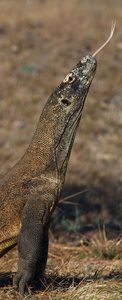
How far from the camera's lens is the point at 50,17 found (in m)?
14.5

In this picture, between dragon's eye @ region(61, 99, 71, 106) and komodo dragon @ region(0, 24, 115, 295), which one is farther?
dragon's eye @ region(61, 99, 71, 106)

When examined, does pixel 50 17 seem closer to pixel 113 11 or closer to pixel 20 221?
pixel 113 11

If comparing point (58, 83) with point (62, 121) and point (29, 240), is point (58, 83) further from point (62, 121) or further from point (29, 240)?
point (29, 240)

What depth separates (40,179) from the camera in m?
3.03

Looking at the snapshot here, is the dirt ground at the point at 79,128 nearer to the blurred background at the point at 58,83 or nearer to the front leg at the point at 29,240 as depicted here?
the blurred background at the point at 58,83

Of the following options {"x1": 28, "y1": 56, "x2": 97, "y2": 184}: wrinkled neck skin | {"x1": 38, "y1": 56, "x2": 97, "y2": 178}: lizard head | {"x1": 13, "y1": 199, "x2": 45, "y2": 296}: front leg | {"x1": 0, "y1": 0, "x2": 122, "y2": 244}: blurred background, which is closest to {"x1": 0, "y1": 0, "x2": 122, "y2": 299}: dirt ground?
{"x1": 0, "y1": 0, "x2": 122, "y2": 244}: blurred background

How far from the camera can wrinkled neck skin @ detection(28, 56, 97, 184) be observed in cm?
309

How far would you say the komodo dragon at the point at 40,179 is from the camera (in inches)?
113

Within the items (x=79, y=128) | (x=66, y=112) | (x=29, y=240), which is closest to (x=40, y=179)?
(x=29, y=240)

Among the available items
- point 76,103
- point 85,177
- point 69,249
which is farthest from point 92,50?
point 76,103

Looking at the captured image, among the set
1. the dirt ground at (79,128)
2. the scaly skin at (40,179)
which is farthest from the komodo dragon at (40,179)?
the dirt ground at (79,128)

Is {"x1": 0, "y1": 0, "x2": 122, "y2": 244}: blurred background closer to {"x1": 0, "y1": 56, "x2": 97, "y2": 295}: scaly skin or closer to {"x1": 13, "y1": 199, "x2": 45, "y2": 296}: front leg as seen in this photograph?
{"x1": 0, "y1": 56, "x2": 97, "y2": 295}: scaly skin

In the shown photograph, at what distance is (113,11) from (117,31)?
1830mm

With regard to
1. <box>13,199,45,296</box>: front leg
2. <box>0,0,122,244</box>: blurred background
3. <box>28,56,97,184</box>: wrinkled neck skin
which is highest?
<box>0,0,122,244</box>: blurred background
